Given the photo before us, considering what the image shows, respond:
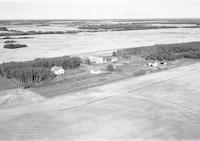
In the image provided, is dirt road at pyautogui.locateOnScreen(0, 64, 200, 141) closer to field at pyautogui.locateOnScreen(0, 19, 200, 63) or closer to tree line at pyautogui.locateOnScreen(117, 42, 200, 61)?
tree line at pyautogui.locateOnScreen(117, 42, 200, 61)

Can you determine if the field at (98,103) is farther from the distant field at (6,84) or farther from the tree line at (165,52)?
the tree line at (165,52)

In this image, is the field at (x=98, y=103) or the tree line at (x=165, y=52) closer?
the field at (x=98, y=103)

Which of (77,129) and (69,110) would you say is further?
(69,110)

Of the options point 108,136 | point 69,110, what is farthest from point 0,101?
point 108,136

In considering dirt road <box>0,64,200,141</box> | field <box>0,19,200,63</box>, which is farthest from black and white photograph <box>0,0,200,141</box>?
field <box>0,19,200,63</box>

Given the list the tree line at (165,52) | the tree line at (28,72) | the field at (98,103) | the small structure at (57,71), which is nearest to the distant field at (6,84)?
the field at (98,103)

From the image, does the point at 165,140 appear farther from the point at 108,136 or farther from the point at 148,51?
the point at 148,51

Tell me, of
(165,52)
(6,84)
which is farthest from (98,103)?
(165,52)

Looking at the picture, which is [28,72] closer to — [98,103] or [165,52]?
[98,103]
